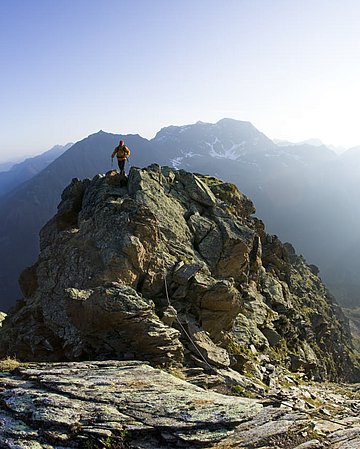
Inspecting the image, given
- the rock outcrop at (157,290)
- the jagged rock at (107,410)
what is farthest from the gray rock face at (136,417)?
the rock outcrop at (157,290)

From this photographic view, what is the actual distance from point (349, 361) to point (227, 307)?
47.4 m

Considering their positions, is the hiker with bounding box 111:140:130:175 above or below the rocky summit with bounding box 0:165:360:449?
above

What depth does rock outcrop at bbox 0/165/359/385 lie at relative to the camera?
2164cm

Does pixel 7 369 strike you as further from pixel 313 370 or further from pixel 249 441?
pixel 313 370

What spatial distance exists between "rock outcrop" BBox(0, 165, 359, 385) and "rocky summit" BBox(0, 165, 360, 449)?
110 millimetres

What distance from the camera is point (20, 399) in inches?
560

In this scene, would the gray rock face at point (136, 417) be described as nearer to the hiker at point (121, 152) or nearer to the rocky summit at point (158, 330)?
the rocky summit at point (158, 330)

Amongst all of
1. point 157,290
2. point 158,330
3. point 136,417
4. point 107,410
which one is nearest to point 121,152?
point 157,290

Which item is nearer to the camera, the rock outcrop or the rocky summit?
the rocky summit

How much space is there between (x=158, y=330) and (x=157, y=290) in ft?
22.5

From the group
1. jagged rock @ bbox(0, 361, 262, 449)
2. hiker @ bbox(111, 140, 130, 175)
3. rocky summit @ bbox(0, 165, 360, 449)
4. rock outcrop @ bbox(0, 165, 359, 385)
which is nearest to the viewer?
jagged rock @ bbox(0, 361, 262, 449)

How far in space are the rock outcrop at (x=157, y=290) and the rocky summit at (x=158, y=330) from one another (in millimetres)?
110

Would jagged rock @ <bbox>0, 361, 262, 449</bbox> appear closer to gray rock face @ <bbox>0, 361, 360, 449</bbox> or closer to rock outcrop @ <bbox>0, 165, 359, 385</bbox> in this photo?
gray rock face @ <bbox>0, 361, 360, 449</bbox>

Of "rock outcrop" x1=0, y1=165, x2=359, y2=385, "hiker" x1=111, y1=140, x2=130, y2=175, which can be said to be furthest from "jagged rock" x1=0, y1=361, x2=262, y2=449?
"hiker" x1=111, y1=140, x2=130, y2=175
